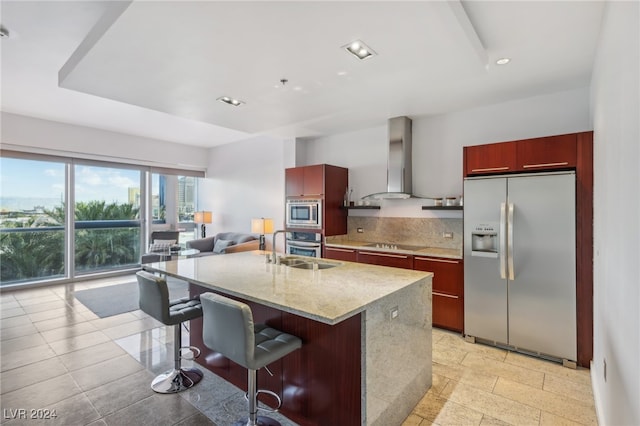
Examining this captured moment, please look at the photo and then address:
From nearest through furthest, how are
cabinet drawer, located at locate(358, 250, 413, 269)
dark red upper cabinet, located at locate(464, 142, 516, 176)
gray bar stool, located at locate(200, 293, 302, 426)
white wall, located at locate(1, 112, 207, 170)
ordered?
gray bar stool, located at locate(200, 293, 302, 426) < dark red upper cabinet, located at locate(464, 142, 516, 176) < cabinet drawer, located at locate(358, 250, 413, 269) < white wall, located at locate(1, 112, 207, 170)

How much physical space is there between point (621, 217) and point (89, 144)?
7.52 meters

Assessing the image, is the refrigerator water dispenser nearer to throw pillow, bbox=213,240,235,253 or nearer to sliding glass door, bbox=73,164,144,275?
throw pillow, bbox=213,240,235,253

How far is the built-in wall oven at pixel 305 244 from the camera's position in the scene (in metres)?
4.88

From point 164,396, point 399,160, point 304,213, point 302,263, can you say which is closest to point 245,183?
point 304,213

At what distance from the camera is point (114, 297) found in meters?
5.02

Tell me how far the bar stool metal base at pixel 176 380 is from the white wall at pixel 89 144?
204 inches

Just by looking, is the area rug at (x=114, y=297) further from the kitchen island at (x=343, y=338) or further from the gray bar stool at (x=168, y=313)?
the kitchen island at (x=343, y=338)

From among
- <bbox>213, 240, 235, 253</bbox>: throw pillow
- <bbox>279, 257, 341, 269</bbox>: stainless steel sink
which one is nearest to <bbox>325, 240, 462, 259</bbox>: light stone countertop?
<bbox>279, 257, 341, 269</bbox>: stainless steel sink

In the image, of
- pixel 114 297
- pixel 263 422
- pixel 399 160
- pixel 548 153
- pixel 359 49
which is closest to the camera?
A: pixel 263 422

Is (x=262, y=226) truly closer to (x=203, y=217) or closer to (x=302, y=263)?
(x=203, y=217)

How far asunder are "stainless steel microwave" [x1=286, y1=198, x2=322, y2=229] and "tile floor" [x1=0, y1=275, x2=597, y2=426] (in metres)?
2.33

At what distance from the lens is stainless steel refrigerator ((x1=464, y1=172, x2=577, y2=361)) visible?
9.46ft

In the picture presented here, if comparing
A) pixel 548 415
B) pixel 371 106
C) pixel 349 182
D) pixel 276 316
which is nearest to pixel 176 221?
pixel 349 182

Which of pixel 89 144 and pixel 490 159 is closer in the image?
pixel 490 159
